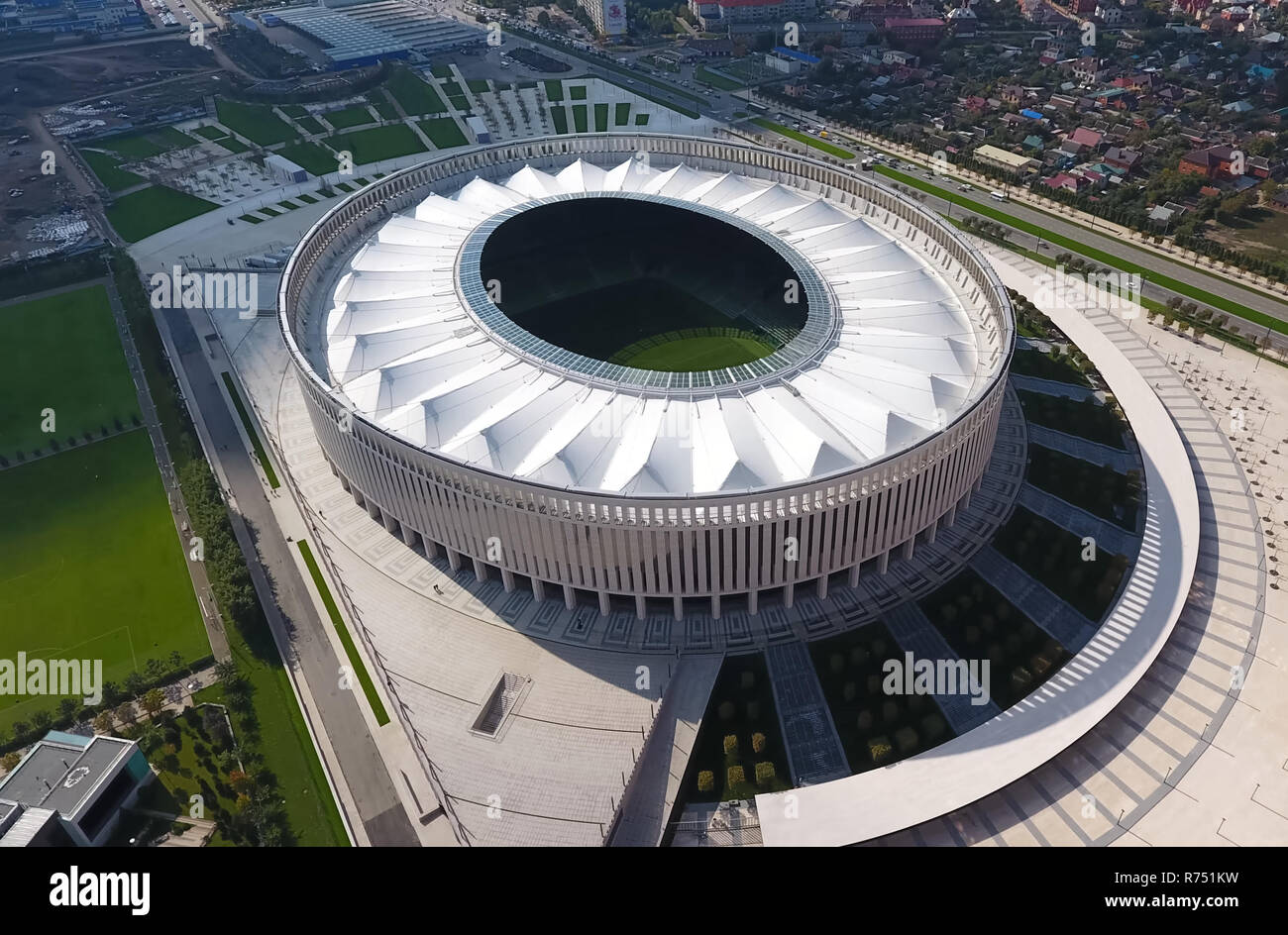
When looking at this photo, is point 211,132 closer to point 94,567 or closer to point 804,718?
point 94,567

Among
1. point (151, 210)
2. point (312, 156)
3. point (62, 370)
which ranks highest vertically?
point (312, 156)

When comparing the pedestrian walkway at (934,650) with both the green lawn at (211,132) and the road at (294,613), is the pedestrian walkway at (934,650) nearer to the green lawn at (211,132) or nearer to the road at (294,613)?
the road at (294,613)

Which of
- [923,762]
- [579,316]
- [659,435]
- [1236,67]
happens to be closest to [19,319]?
[579,316]

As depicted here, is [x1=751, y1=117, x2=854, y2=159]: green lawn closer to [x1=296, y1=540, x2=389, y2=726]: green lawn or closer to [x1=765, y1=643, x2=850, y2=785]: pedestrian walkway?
[x1=765, y1=643, x2=850, y2=785]: pedestrian walkway

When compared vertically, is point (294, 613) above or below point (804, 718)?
below

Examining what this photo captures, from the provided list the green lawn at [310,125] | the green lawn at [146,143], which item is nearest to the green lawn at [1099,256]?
the green lawn at [310,125]

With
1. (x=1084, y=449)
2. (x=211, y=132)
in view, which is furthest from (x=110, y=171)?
(x=1084, y=449)

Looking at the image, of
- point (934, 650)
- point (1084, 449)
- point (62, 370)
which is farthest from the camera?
point (62, 370)
